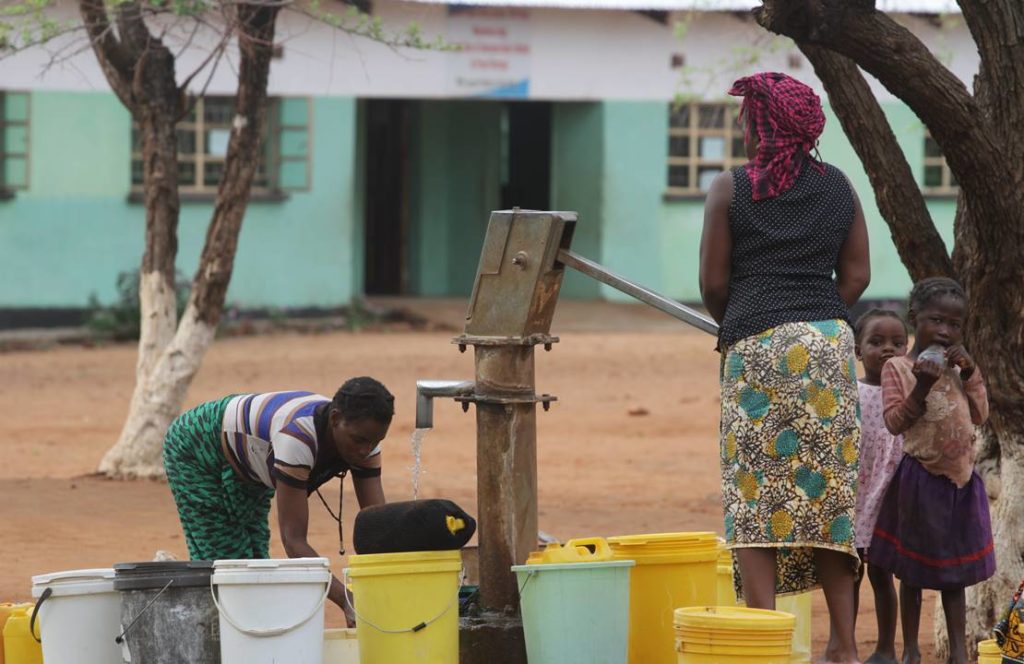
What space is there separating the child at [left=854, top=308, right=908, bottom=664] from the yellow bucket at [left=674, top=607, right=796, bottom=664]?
123cm

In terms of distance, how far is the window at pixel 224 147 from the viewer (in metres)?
19.7

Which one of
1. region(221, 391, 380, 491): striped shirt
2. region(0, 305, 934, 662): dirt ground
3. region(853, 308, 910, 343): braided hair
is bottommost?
region(0, 305, 934, 662): dirt ground

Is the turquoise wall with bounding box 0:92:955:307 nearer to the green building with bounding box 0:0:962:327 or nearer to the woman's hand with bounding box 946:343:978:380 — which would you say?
the green building with bounding box 0:0:962:327

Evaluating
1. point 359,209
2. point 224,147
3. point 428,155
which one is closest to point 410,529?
point 224,147

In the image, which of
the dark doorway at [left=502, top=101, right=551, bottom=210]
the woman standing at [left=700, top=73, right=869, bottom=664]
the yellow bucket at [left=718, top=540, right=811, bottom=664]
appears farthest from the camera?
the dark doorway at [left=502, top=101, right=551, bottom=210]

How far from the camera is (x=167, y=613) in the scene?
14.2 ft

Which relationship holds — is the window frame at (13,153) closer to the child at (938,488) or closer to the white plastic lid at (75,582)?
the white plastic lid at (75,582)

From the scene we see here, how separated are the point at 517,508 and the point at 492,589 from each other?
25 centimetres

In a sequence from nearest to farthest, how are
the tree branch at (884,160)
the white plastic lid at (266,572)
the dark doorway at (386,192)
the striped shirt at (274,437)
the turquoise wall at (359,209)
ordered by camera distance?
1. the white plastic lid at (266,572)
2. the striped shirt at (274,437)
3. the tree branch at (884,160)
4. the turquoise wall at (359,209)
5. the dark doorway at (386,192)

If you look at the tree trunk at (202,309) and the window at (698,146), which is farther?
the window at (698,146)

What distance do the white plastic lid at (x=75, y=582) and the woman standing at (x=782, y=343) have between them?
5.64 ft

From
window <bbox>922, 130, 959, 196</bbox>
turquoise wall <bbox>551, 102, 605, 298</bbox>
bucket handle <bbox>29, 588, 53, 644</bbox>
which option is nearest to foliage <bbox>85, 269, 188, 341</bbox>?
turquoise wall <bbox>551, 102, 605, 298</bbox>

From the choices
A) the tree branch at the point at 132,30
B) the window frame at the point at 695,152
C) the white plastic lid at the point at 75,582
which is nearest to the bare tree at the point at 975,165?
the white plastic lid at the point at 75,582

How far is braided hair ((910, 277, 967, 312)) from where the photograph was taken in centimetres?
482
